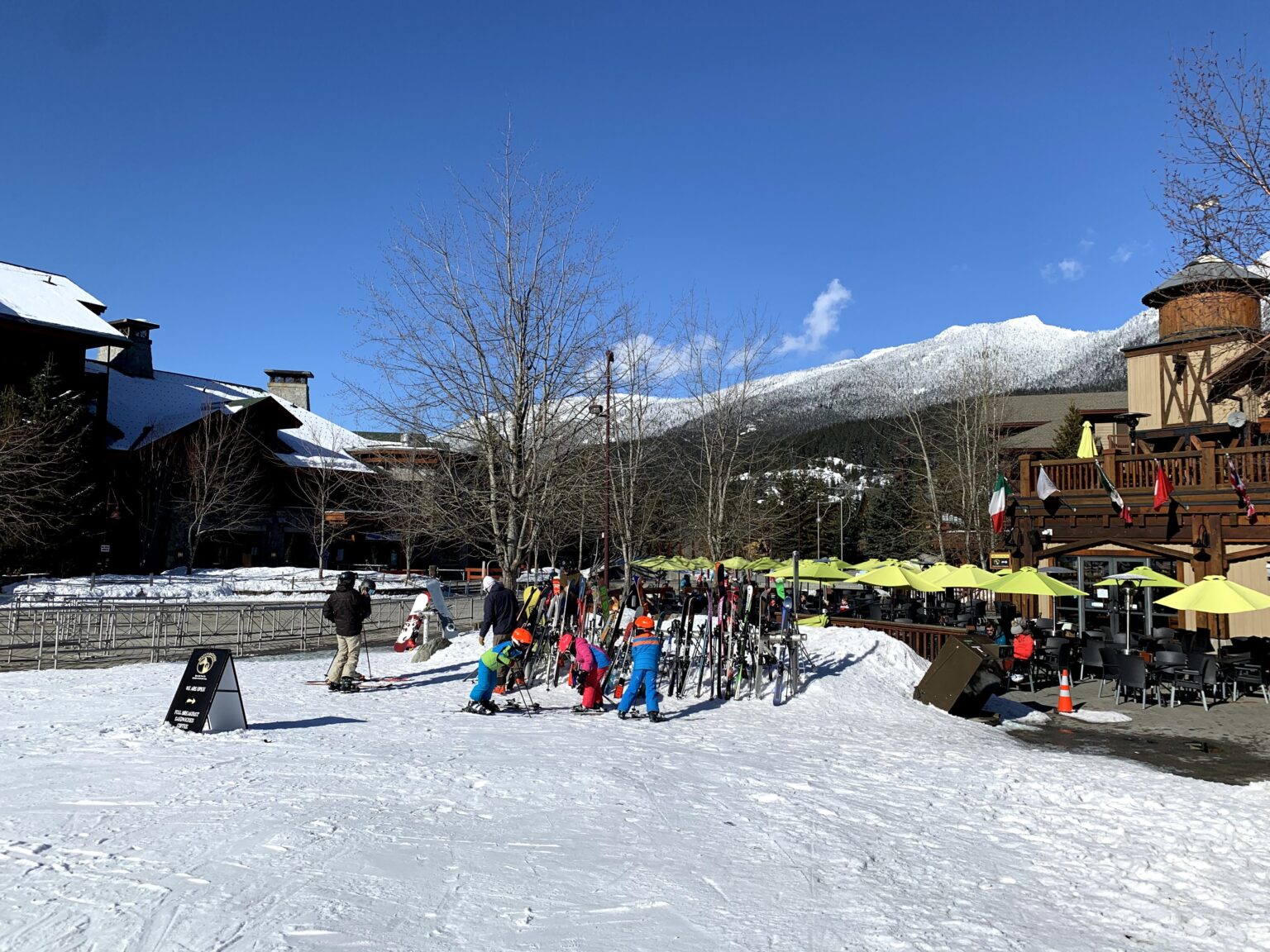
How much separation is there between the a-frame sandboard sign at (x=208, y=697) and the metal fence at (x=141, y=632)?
315 inches

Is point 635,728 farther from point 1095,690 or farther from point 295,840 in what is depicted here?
point 1095,690

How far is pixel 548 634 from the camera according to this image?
14844 millimetres

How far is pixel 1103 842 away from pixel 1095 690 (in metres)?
11.8

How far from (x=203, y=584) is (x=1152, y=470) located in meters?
32.4

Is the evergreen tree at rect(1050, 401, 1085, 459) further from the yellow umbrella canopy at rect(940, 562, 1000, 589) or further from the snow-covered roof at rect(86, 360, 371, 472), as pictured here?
the snow-covered roof at rect(86, 360, 371, 472)

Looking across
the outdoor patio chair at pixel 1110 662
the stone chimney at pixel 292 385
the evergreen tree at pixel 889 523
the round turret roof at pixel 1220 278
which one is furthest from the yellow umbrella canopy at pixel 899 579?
the stone chimney at pixel 292 385

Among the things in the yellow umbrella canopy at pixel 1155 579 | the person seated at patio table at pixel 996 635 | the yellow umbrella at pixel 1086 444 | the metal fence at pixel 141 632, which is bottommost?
the metal fence at pixel 141 632

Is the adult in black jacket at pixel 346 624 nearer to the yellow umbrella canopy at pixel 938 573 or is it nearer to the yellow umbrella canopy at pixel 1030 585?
the yellow umbrella canopy at pixel 1030 585

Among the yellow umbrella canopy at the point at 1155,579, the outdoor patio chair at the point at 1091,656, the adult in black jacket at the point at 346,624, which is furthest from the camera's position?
the yellow umbrella canopy at the point at 1155,579

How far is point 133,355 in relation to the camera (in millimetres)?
54094

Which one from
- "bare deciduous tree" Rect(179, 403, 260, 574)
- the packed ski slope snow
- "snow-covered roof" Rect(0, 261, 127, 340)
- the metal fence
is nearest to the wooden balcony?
the packed ski slope snow

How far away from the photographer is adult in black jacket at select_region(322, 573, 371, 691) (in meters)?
13.1

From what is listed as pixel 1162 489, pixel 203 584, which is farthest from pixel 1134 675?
pixel 203 584

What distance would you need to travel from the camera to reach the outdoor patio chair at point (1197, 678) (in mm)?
16094
